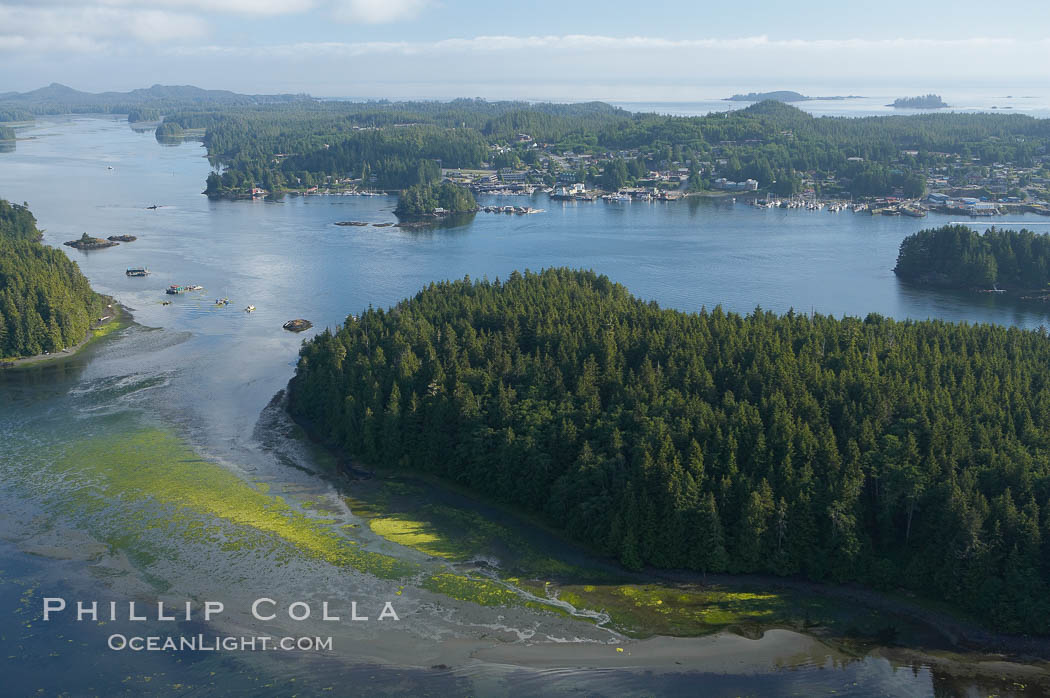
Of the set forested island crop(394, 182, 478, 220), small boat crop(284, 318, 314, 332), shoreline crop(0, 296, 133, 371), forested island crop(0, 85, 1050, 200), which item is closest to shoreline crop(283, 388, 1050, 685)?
small boat crop(284, 318, 314, 332)

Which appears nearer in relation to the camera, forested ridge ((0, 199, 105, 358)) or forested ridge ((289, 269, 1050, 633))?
forested ridge ((289, 269, 1050, 633))

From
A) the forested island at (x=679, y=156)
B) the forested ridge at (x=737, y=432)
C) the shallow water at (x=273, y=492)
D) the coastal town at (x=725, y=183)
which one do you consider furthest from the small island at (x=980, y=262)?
the forested island at (x=679, y=156)

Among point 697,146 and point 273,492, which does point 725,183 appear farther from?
point 273,492

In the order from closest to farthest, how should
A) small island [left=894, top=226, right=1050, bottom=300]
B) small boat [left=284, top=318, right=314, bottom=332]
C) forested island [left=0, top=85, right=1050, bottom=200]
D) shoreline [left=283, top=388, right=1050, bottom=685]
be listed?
1. shoreline [left=283, top=388, right=1050, bottom=685]
2. small boat [left=284, top=318, right=314, bottom=332]
3. small island [left=894, top=226, right=1050, bottom=300]
4. forested island [left=0, top=85, right=1050, bottom=200]

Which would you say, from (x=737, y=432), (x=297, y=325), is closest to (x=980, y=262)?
(x=737, y=432)

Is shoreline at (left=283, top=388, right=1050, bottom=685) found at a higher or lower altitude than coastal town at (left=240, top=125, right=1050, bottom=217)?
lower

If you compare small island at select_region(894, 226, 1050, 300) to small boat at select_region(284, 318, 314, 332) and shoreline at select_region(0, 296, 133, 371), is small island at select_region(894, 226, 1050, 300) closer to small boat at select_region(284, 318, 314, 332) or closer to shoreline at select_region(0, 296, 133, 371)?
small boat at select_region(284, 318, 314, 332)

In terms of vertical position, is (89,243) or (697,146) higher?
(697,146)
